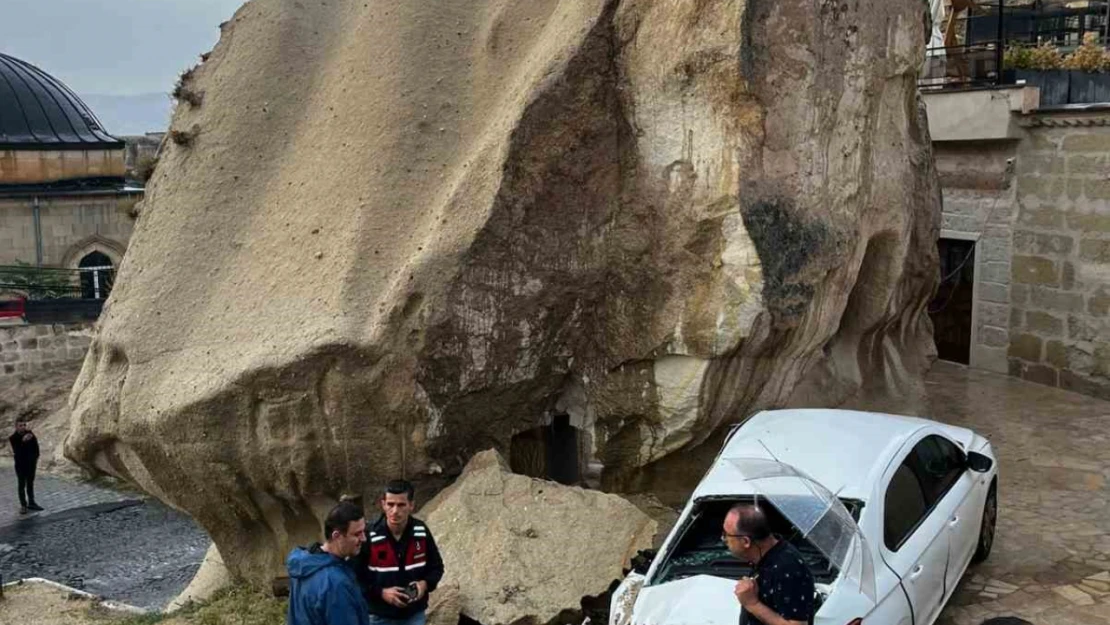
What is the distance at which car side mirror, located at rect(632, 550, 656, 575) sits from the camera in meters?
6.15

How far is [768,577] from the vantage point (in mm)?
4480

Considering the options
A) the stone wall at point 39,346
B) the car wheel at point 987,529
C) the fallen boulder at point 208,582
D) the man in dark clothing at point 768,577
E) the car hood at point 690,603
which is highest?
the man in dark clothing at point 768,577

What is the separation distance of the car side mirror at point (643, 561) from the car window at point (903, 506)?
1.24 m

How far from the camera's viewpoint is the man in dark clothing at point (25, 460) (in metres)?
17.0

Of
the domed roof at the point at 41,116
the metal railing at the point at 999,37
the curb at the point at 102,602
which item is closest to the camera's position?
the curb at the point at 102,602

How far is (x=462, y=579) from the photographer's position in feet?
22.4

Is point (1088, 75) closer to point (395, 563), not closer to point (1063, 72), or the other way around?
point (1063, 72)

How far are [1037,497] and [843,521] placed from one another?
4596 mm

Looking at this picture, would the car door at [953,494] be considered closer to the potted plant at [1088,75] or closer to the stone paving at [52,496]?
the potted plant at [1088,75]

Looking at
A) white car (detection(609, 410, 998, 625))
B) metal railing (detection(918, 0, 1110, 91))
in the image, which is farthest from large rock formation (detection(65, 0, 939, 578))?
metal railing (detection(918, 0, 1110, 91))

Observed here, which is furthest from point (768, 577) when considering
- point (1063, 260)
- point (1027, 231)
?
point (1027, 231)

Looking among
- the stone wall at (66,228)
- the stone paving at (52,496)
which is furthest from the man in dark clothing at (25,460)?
the stone wall at (66,228)

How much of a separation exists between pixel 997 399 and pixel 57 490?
14.9 metres

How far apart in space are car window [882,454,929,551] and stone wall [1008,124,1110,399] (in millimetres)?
7543
